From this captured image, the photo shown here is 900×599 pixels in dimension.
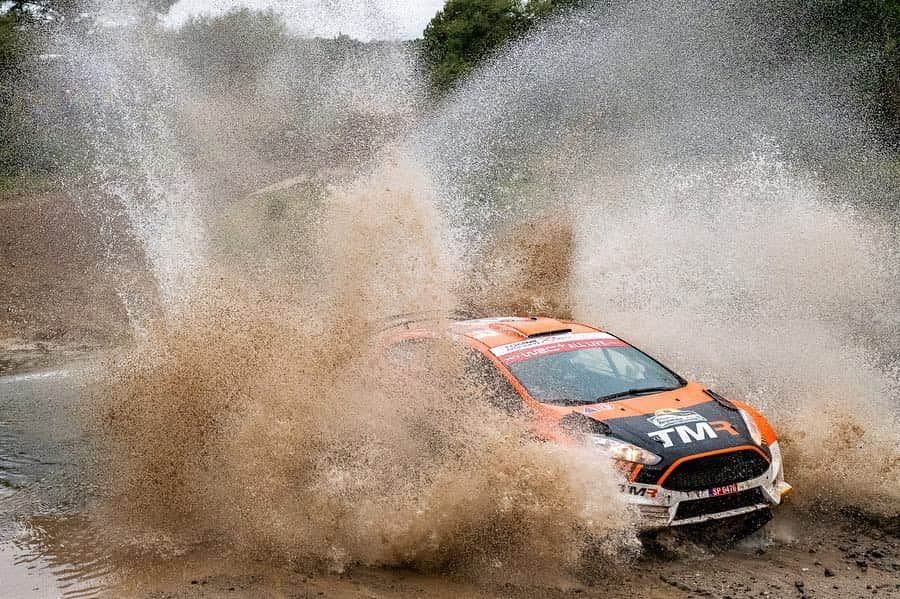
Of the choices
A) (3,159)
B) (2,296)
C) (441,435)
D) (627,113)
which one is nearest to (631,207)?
(627,113)

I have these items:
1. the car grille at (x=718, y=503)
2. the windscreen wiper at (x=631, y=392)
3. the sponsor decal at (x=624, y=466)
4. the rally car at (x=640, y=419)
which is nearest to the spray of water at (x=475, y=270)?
the sponsor decal at (x=624, y=466)

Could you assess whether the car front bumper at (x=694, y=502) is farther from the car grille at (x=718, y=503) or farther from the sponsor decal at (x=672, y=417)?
the sponsor decal at (x=672, y=417)

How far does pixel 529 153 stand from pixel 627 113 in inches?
85.0

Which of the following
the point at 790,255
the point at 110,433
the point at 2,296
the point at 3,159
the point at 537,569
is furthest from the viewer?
the point at 3,159

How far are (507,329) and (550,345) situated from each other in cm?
53

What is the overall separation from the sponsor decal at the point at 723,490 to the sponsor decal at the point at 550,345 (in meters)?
1.73

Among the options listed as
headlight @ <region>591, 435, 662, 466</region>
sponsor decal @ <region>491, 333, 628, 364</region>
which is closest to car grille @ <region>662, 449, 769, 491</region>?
headlight @ <region>591, 435, 662, 466</region>

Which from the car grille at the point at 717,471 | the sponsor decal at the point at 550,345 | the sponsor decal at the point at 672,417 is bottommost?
the car grille at the point at 717,471

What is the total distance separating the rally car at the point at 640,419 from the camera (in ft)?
19.2

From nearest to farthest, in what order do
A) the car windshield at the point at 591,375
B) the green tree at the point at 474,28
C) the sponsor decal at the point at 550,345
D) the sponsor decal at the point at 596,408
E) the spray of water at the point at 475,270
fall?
1. the spray of water at the point at 475,270
2. the sponsor decal at the point at 596,408
3. the car windshield at the point at 591,375
4. the sponsor decal at the point at 550,345
5. the green tree at the point at 474,28

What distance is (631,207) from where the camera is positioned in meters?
14.1

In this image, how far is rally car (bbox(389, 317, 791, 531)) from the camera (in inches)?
231

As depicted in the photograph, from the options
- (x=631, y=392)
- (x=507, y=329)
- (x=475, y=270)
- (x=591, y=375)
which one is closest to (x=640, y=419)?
(x=631, y=392)

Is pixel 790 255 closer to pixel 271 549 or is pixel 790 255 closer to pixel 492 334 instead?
pixel 492 334
